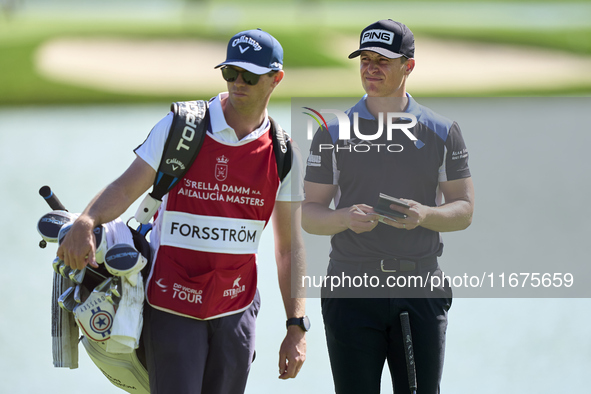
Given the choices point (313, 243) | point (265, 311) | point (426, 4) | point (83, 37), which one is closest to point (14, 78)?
point (83, 37)

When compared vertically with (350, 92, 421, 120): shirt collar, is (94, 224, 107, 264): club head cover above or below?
below

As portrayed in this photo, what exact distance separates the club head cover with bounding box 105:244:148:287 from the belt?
3.26 ft

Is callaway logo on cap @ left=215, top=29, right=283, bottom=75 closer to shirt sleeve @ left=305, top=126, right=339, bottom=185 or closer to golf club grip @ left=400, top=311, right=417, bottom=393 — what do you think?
shirt sleeve @ left=305, top=126, right=339, bottom=185

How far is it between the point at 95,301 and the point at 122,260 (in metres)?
0.22

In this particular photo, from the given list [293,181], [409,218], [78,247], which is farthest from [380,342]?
[78,247]

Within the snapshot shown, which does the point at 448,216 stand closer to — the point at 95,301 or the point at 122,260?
the point at 122,260

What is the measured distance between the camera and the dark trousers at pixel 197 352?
382 cm

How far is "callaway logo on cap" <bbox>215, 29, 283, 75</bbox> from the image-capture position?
3.90 metres

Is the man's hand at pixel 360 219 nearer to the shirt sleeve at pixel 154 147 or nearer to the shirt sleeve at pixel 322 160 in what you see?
the shirt sleeve at pixel 322 160

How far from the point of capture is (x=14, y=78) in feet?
60.7

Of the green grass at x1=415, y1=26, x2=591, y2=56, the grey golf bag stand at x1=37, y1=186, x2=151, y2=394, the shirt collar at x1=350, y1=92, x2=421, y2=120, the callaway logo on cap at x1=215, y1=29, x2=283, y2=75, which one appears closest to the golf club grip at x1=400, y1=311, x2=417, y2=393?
the shirt collar at x1=350, y1=92, x2=421, y2=120

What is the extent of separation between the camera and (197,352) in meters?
3.87

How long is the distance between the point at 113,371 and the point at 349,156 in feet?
4.70

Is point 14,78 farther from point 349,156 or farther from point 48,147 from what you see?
point 349,156
